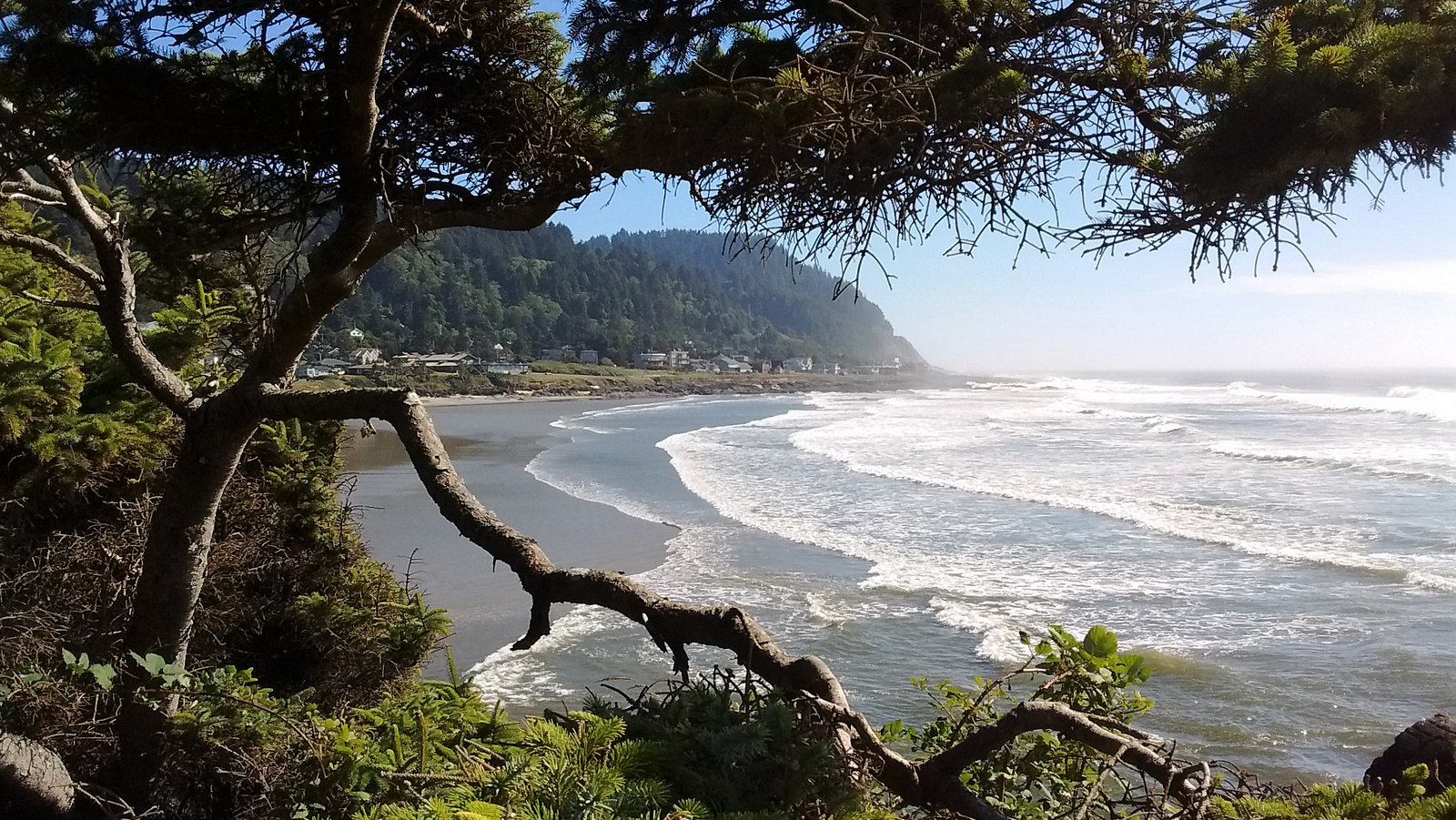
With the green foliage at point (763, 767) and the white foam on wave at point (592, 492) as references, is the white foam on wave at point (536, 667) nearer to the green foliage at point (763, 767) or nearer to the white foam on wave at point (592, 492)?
the green foliage at point (763, 767)

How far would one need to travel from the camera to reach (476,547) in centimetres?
1326

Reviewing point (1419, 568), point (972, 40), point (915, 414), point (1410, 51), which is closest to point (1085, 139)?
point (972, 40)

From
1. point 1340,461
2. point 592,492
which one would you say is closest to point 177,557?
point 592,492

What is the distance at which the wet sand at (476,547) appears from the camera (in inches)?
369

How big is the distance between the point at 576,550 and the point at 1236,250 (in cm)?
1097

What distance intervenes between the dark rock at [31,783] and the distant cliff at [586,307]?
2538 inches

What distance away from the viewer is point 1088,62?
2365 mm

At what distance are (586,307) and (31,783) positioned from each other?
115481mm

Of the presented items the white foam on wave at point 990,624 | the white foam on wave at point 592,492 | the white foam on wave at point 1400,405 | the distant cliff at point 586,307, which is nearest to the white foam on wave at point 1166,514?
the white foam on wave at point 990,624

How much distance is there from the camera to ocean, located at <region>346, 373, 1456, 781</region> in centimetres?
729

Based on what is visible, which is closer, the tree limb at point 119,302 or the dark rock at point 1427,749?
the tree limb at point 119,302

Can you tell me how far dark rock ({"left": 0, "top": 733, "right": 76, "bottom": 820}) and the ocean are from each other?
4.27 metres

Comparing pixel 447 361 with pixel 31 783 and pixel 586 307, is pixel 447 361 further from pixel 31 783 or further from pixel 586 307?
pixel 31 783

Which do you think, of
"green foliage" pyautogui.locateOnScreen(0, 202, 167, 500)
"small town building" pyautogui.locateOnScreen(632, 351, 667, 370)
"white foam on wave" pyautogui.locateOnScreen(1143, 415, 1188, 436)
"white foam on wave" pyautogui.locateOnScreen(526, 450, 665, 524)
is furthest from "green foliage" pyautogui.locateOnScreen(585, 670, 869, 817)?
"small town building" pyautogui.locateOnScreen(632, 351, 667, 370)
